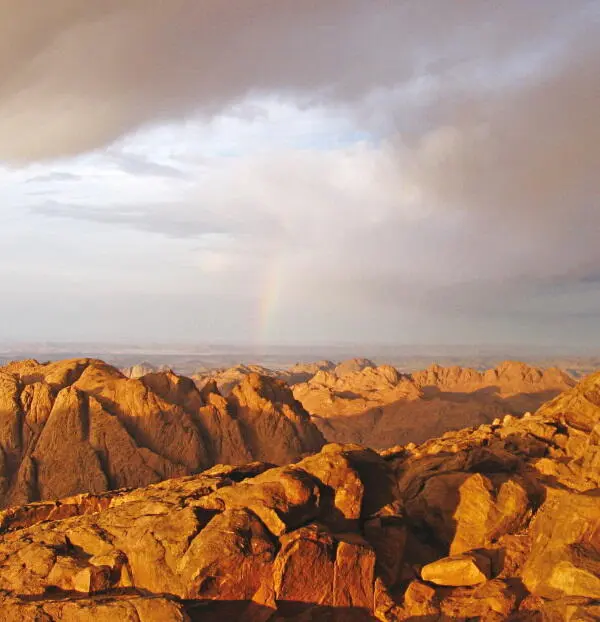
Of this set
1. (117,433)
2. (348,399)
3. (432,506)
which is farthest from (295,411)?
(348,399)

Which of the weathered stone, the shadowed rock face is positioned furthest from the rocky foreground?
the shadowed rock face

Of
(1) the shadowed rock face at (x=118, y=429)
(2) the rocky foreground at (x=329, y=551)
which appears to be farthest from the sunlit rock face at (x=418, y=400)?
(2) the rocky foreground at (x=329, y=551)

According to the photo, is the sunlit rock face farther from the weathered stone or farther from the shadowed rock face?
the weathered stone

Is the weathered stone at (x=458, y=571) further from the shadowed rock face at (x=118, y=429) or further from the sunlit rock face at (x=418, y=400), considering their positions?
the sunlit rock face at (x=418, y=400)

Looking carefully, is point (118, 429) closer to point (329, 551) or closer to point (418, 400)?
point (329, 551)

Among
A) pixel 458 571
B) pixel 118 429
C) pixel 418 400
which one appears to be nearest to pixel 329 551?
pixel 458 571

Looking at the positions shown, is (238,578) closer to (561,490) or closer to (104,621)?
(104,621)
